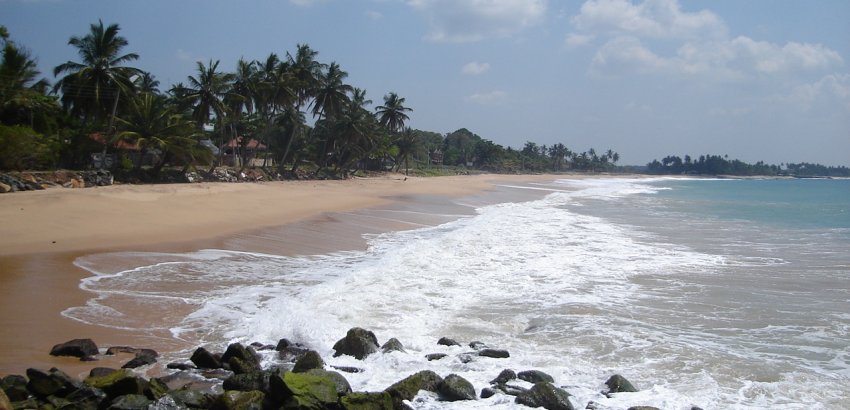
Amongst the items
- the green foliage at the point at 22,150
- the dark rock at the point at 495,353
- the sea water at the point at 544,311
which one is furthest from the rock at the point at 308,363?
the green foliage at the point at 22,150

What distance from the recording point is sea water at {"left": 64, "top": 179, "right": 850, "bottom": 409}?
6.63m

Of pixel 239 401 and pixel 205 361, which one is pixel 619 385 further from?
pixel 205 361

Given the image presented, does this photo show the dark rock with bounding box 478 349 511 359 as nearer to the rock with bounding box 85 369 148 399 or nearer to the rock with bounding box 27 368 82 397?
the rock with bounding box 85 369 148 399

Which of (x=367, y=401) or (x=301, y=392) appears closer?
(x=301, y=392)

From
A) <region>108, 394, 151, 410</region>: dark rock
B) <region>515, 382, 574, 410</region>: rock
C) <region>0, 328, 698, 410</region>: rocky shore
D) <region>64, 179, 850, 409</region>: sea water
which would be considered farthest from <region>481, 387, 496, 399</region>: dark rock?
<region>108, 394, 151, 410</region>: dark rock

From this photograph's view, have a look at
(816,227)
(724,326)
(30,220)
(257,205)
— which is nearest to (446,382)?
(724,326)

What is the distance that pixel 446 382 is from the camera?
19.2 ft

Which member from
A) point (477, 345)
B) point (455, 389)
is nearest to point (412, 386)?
point (455, 389)

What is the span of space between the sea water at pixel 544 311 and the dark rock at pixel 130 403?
174 cm

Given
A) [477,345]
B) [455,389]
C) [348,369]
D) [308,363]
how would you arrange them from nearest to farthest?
1. [455,389]
2. [308,363]
3. [348,369]
4. [477,345]

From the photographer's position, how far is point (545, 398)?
5.68m

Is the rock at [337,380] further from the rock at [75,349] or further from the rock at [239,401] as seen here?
the rock at [75,349]

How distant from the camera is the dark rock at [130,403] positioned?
4.85 m

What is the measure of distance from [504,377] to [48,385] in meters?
4.29
